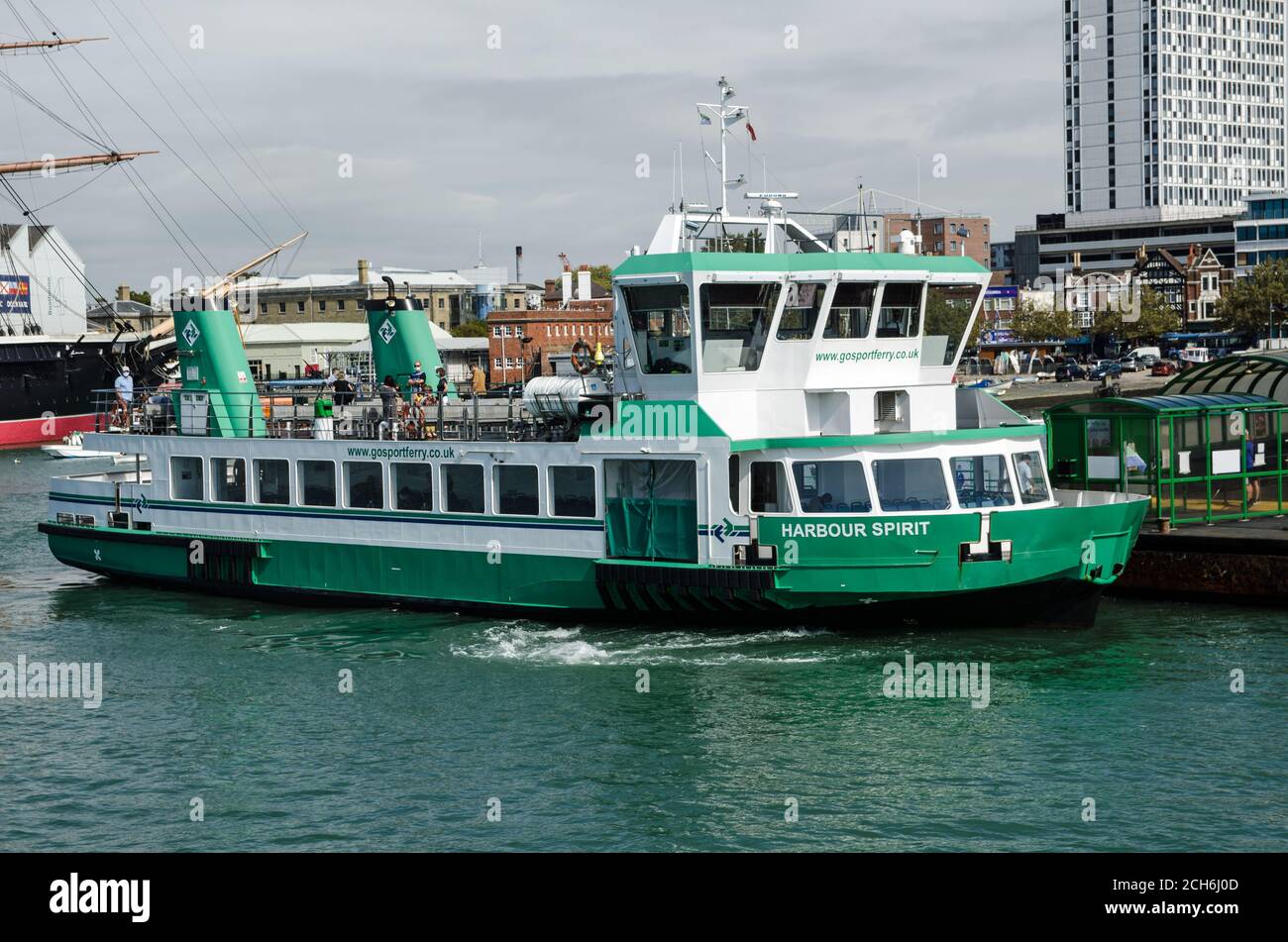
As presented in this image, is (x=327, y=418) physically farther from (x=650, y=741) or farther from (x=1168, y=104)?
(x=1168, y=104)

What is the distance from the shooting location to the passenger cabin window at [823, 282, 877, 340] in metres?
25.2

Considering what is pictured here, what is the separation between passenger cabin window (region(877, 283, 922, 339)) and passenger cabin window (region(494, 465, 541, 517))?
689cm

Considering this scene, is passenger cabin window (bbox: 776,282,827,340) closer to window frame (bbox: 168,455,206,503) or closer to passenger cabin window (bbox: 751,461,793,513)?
passenger cabin window (bbox: 751,461,793,513)

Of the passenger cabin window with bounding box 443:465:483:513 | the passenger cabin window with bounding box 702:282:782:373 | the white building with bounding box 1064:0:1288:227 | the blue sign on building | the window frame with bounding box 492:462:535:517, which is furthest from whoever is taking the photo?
the white building with bounding box 1064:0:1288:227

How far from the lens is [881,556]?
23.8 m

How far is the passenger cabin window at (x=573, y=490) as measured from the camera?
86.6 feet

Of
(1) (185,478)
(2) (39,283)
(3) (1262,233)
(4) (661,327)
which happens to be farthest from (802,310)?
(3) (1262,233)

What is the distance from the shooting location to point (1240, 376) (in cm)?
3697

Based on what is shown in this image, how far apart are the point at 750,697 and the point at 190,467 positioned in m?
16.9

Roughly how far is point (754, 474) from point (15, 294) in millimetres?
110957

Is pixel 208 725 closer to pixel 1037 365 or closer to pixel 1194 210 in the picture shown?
pixel 1037 365

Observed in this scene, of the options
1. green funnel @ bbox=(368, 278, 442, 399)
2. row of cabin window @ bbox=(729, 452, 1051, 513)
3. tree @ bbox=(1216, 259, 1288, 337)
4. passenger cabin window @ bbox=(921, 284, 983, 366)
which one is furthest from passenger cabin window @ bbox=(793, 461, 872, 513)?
tree @ bbox=(1216, 259, 1288, 337)
